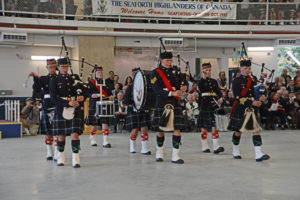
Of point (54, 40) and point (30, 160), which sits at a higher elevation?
point (54, 40)

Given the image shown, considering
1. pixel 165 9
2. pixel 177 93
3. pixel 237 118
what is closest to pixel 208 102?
pixel 237 118

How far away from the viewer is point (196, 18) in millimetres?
13688

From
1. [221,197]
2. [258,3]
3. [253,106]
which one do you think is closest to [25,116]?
[253,106]

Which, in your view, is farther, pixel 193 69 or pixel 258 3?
pixel 193 69

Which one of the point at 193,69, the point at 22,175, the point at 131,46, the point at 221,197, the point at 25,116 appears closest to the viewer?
the point at 221,197

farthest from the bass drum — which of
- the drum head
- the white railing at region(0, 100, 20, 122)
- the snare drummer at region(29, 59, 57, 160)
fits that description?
the white railing at region(0, 100, 20, 122)

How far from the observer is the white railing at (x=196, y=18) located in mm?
12227

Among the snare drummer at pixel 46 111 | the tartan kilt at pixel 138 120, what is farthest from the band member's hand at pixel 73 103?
the tartan kilt at pixel 138 120

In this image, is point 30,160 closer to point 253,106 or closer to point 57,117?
point 57,117

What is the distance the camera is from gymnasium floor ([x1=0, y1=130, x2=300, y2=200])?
14.2 feet

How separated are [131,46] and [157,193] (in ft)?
32.1

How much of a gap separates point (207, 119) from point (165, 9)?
7014 millimetres

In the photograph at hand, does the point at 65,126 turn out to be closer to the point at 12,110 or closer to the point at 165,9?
the point at 12,110

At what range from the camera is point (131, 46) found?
13688 mm
